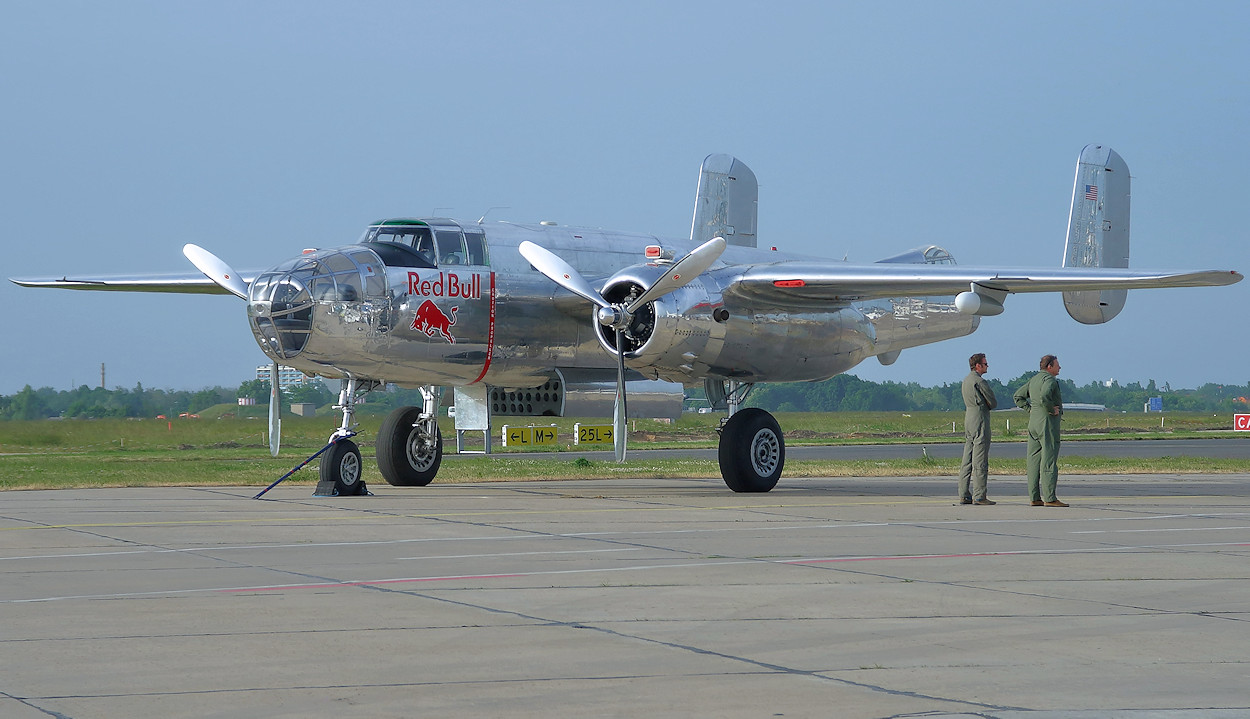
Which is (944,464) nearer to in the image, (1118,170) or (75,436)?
(1118,170)

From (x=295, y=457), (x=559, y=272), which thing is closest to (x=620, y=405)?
(x=559, y=272)

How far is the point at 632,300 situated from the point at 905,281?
13.1 ft

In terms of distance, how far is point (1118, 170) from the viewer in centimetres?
2662

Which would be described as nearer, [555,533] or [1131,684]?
[1131,684]

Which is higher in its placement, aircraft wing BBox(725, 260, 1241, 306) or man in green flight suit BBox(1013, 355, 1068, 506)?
aircraft wing BBox(725, 260, 1241, 306)

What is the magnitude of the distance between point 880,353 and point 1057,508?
6.82 metres

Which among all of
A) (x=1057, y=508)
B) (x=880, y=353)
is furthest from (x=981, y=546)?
(x=880, y=353)

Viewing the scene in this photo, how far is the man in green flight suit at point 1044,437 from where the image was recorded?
16578mm

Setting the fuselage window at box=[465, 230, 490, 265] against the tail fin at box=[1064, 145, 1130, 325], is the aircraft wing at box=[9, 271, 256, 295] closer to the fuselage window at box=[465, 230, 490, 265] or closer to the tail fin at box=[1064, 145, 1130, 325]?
the fuselage window at box=[465, 230, 490, 265]

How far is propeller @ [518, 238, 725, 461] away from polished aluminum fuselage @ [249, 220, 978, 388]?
255mm

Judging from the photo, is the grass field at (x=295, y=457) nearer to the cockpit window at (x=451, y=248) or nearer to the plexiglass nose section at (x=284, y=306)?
the cockpit window at (x=451, y=248)

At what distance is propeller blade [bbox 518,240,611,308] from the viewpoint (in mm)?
17891

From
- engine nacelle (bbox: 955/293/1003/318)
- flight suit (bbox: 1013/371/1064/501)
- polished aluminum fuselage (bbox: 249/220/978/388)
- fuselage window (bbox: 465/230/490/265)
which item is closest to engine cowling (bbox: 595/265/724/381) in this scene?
polished aluminum fuselage (bbox: 249/220/978/388)

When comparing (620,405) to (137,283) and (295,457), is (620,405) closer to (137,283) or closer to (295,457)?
(137,283)
